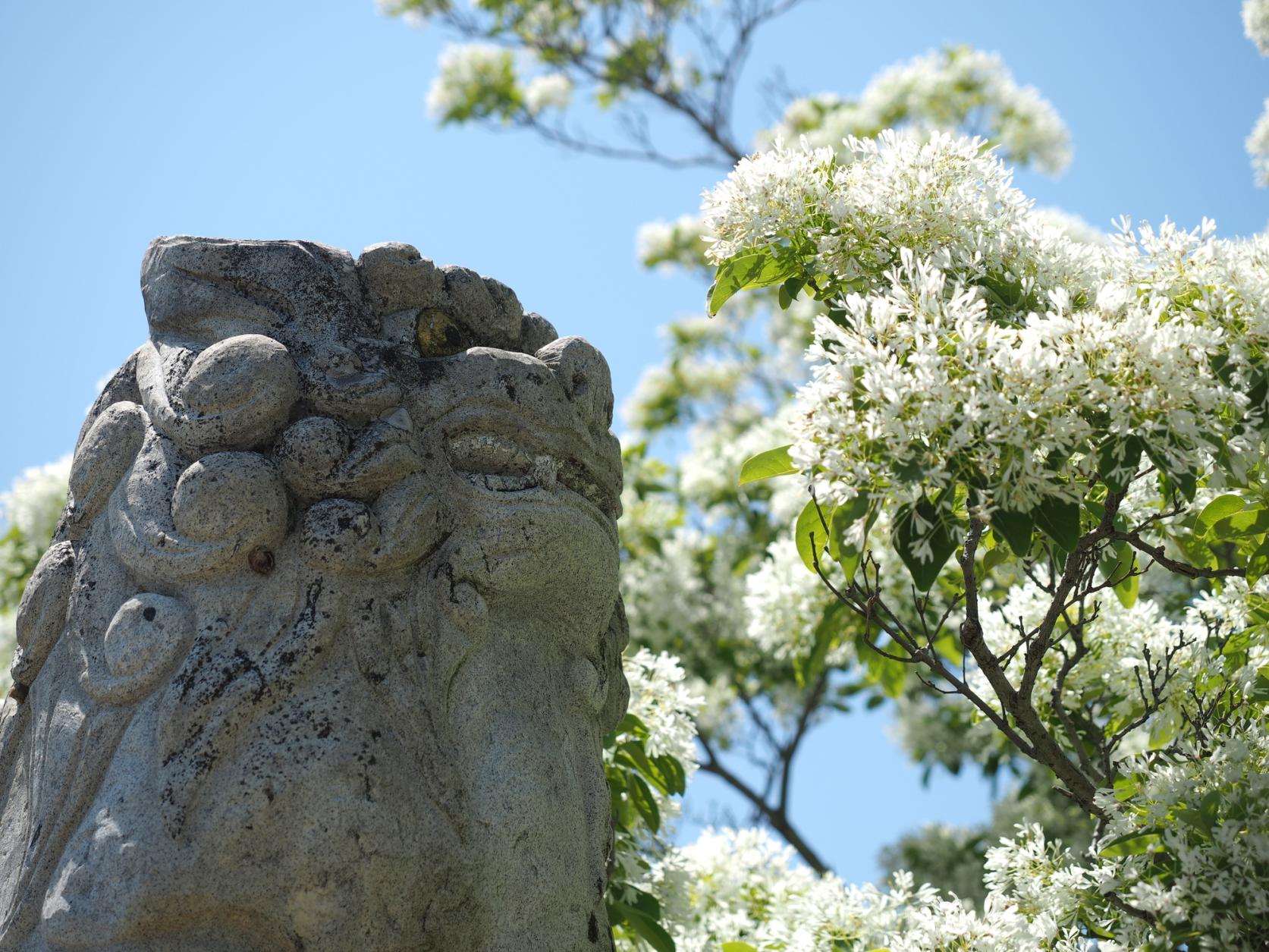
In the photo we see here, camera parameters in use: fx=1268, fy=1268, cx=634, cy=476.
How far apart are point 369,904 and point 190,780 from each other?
0.39m

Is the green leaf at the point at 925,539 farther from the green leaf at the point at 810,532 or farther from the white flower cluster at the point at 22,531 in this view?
the white flower cluster at the point at 22,531

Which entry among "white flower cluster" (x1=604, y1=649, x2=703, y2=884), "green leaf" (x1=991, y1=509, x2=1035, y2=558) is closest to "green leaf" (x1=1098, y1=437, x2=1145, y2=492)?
"green leaf" (x1=991, y1=509, x2=1035, y2=558)

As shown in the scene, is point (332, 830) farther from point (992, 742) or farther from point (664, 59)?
point (664, 59)

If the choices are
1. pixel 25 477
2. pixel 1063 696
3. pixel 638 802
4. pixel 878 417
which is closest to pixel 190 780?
pixel 878 417

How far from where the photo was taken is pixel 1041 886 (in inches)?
112

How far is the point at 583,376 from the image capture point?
2.84 metres

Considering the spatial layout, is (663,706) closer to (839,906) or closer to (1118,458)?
(839,906)

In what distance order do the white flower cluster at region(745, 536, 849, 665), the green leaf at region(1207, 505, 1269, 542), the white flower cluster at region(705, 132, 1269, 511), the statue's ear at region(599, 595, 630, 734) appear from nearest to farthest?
1. the white flower cluster at region(705, 132, 1269, 511)
2. the green leaf at region(1207, 505, 1269, 542)
3. the statue's ear at region(599, 595, 630, 734)
4. the white flower cluster at region(745, 536, 849, 665)

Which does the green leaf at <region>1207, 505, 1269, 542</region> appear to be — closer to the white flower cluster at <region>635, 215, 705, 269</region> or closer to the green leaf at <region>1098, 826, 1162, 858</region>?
the green leaf at <region>1098, 826, 1162, 858</region>

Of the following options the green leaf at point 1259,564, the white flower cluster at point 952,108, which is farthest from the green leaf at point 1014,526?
the white flower cluster at point 952,108

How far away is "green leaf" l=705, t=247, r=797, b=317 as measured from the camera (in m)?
2.92

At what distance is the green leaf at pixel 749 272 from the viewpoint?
115 inches

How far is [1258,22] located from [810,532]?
179 inches

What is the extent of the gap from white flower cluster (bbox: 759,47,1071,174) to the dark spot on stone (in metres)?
8.94
